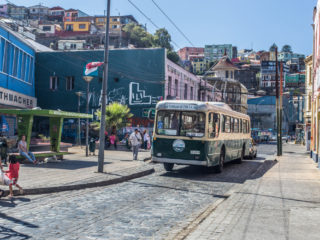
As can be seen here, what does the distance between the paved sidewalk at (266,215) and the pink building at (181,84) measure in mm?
28366

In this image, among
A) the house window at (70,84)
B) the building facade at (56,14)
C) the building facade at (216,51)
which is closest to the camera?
the house window at (70,84)

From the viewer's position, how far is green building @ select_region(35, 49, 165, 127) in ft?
128

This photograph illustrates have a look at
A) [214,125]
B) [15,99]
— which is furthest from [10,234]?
[15,99]

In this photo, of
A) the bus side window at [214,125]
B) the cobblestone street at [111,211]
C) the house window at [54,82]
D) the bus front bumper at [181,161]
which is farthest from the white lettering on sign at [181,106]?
the house window at [54,82]

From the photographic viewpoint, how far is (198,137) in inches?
616

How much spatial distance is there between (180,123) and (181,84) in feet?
95.4

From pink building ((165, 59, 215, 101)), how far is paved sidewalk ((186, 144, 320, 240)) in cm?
2837

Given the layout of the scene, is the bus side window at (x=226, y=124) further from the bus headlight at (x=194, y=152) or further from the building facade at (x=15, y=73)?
the building facade at (x=15, y=73)


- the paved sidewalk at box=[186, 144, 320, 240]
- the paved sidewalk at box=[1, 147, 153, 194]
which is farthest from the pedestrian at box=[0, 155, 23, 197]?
the paved sidewalk at box=[186, 144, 320, 240]

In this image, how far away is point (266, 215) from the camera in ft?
26.8

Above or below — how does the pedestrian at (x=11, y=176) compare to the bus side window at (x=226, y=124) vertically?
below

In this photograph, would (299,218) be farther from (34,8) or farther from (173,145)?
(34,8)

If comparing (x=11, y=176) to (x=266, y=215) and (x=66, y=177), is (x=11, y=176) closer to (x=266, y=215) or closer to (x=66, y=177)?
(x=66, y=177)

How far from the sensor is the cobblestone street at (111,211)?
6875 mm
